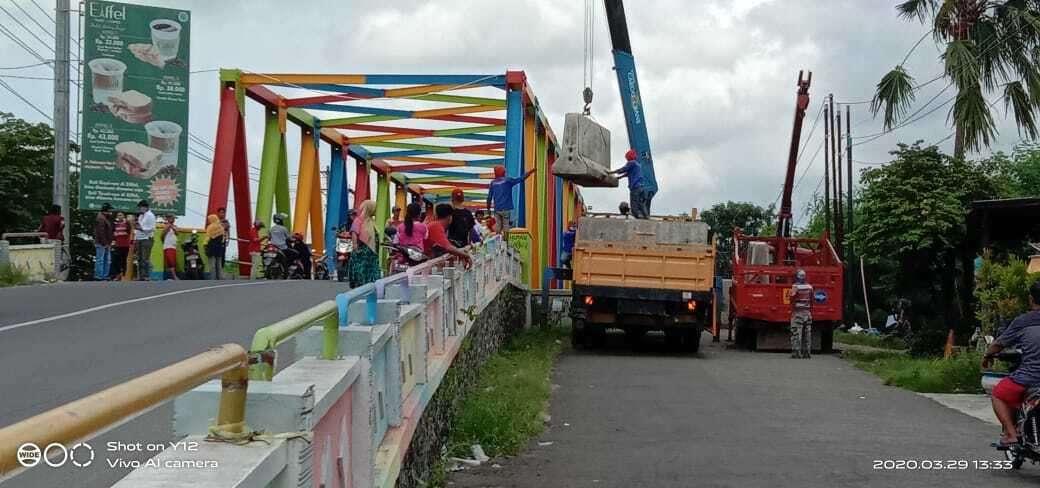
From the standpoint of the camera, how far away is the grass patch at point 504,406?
31.4ft

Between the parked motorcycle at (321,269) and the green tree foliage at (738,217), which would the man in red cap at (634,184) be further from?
the green tree foliage at (738,217)

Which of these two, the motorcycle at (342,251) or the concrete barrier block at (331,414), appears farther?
the motorcycle at (342,251)

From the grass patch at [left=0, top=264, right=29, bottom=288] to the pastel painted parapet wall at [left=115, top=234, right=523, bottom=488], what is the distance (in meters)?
14.0

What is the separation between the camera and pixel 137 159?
2375cm

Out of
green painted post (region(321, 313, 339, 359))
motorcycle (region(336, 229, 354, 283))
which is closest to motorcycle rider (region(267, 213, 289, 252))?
motorcycle (region(336, 229, 354, 283))

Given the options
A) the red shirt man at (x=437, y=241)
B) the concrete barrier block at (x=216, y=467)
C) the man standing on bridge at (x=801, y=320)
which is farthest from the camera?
the man standing on bridge at (x=801, y=320)

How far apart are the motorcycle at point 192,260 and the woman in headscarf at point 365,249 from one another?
467 inches

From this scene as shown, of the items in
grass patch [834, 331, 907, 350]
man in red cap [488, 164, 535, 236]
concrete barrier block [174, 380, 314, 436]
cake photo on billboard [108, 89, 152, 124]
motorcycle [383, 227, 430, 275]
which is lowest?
grass patch [834, 331, 907, 350]

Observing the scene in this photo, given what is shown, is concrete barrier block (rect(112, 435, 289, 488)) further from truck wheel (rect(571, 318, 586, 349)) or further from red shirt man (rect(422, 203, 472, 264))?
truck wheel (rect(571, 318, 586, 349))

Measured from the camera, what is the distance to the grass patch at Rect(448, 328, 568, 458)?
9.56 metres

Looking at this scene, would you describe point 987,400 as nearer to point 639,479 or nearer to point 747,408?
point 747,408

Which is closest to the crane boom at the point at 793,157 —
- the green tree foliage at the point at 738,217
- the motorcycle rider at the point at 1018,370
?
the motorcycle rider at the point at 1018,370

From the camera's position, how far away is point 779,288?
21.0 meters

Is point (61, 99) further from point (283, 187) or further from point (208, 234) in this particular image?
point (283, 187)
